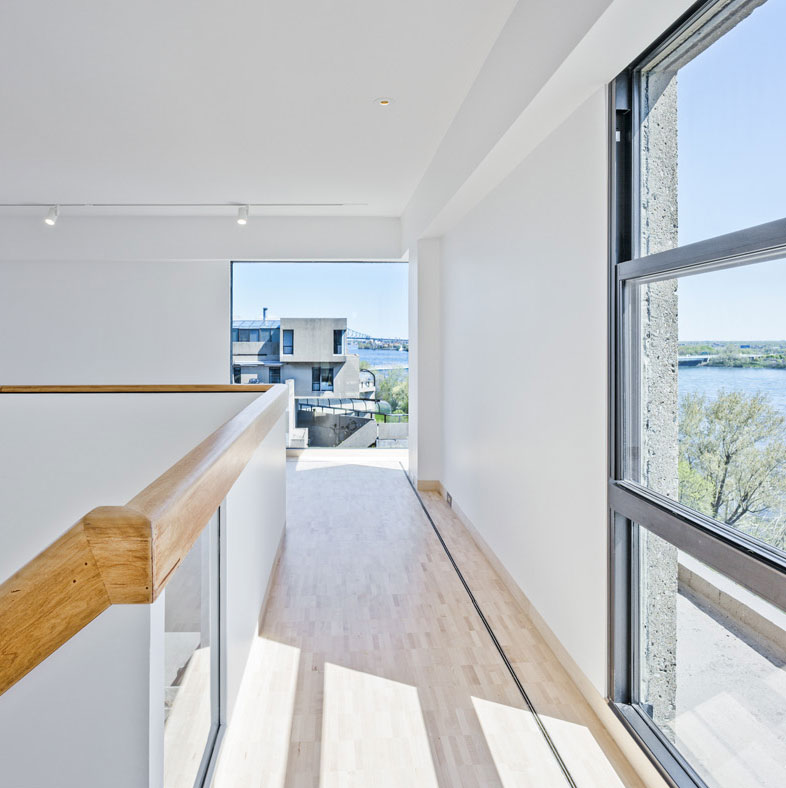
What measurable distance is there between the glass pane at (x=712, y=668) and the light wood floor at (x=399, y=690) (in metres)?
0.25

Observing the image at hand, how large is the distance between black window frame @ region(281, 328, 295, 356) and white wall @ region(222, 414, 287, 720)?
3377 mm

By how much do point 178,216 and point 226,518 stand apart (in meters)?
4.97

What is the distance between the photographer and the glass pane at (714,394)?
4.00ft

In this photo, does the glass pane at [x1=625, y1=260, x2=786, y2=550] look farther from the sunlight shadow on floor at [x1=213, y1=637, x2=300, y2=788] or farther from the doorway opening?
the doorway opening

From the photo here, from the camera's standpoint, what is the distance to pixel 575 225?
2088mm

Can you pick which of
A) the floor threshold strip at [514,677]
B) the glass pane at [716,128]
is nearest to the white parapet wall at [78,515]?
the floor threshold strip at [514,677]

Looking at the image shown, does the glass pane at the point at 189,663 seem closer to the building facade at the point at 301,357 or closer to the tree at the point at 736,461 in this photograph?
the tree at the point at 736,461

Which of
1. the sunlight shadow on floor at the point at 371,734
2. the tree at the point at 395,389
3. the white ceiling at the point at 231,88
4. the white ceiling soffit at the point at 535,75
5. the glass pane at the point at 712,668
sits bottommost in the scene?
the sunlight shadow on floor at the point at 371,734

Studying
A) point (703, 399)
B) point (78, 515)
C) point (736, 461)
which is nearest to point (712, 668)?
point (736, 461)

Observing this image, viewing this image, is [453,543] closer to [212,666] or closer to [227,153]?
[212,666]

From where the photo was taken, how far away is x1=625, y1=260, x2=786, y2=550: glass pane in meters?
1.22

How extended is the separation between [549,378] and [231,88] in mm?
2141

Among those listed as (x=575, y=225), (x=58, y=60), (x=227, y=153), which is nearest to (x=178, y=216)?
(x=227, y=153)

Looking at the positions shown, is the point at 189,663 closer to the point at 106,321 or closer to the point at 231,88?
the point at 231,88
